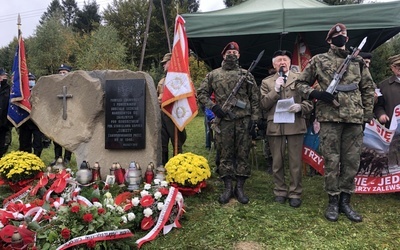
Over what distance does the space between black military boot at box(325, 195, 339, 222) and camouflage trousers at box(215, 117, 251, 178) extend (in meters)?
0.99

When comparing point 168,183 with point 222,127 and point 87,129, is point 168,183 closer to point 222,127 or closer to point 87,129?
point 222,127

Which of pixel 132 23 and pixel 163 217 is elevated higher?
pixel 132 23

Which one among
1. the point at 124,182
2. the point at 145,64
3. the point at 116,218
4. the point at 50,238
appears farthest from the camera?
the point at 145,64

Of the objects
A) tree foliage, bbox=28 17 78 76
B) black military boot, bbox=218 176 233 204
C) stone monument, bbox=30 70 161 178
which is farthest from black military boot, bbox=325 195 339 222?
tree foliage, bbox=28 17 78 76

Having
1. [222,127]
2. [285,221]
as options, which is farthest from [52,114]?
[285,221]

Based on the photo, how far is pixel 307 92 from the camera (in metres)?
3.69

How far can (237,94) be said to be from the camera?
414 centimetres

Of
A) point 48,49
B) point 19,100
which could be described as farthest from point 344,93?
point 48,49

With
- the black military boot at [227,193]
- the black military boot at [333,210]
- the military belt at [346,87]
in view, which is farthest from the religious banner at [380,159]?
the black military boot at [227,193]

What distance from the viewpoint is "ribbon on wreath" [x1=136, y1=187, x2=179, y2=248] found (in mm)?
3211

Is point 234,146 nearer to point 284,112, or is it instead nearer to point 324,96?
point 284,112

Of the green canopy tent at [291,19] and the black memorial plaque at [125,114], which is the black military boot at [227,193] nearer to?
the black memorial plaque at [125,114]

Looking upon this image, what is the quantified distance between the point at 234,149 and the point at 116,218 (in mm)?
1776

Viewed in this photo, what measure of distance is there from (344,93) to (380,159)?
1.41m
